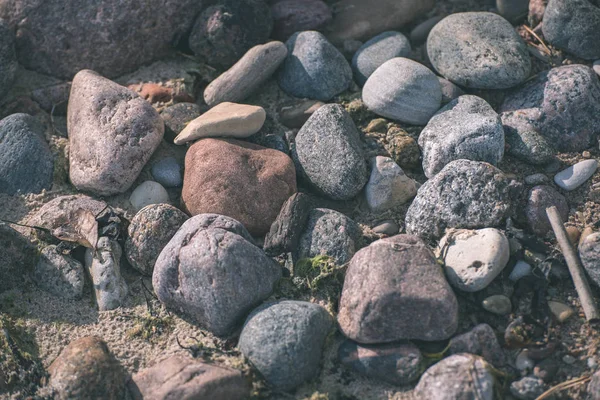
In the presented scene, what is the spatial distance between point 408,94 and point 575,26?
1431 mm

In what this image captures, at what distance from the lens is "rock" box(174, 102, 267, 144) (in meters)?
5.08

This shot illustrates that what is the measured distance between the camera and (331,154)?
4938 mm

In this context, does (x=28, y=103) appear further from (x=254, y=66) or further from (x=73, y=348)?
(x=73, y=348)

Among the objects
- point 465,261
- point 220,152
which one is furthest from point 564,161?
point 220,152

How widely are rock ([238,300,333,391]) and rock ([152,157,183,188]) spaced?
4.63ft

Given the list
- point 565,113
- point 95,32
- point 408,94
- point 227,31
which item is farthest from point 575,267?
point 95,32

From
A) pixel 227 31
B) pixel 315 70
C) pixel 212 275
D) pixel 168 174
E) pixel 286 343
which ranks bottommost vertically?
pixel 286 343

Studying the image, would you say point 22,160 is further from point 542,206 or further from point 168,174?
point 542,206

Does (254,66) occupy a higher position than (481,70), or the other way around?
(254,66)

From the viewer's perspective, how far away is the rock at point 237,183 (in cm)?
479

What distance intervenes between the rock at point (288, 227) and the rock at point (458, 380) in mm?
1261

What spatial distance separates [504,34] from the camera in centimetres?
535

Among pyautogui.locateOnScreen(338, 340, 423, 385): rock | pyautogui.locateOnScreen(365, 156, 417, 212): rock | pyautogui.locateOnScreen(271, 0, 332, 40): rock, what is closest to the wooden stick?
pyautogui.locateOnScreen(365, 156, 417, 212): rock

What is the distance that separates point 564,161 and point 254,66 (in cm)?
247
